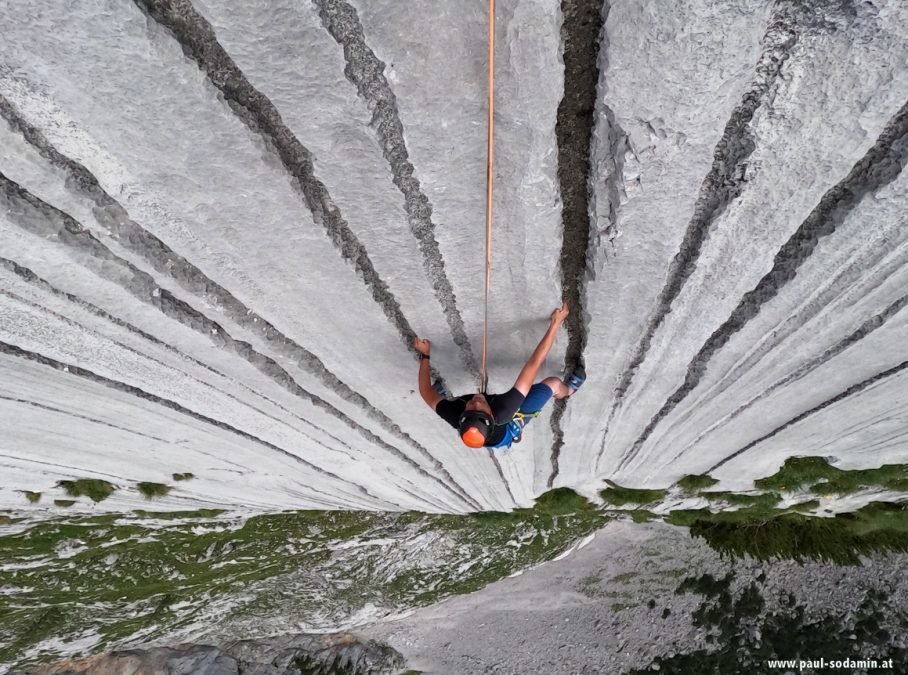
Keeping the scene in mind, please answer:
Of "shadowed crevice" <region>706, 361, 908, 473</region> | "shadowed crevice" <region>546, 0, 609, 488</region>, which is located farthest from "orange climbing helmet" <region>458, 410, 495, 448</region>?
"shadowed crevice" <region>706, 361, 908, 473</region>

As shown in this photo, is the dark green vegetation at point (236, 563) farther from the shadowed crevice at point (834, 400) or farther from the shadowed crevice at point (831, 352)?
the shadowed crevice at point (831, 352)

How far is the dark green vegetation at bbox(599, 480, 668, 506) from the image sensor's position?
4.83 metres

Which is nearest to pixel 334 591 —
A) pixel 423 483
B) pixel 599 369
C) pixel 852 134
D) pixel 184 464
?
pixel 423 483

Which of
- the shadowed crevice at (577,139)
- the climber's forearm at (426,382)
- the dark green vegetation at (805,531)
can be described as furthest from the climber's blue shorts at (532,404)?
the dark green vegetation at (805,531)

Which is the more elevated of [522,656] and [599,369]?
[599,369]

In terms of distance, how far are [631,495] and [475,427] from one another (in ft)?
11.4

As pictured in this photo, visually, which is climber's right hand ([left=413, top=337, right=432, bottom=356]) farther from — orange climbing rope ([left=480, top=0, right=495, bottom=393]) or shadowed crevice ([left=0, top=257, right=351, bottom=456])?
shadowed crevice ([left=0, top=257, right=351, bottom=456])

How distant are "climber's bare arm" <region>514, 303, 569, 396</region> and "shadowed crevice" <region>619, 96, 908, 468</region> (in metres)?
0.81

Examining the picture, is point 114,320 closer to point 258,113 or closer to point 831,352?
point 258,113

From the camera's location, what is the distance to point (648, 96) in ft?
4.57

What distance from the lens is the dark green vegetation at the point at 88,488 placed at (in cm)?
376

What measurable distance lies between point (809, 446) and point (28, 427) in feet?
16.7

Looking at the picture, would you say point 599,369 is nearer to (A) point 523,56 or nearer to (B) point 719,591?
(A) point 523,56

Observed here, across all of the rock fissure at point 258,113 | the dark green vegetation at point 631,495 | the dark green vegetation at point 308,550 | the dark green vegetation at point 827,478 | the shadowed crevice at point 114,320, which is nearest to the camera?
the rock fissure at point 258,113
